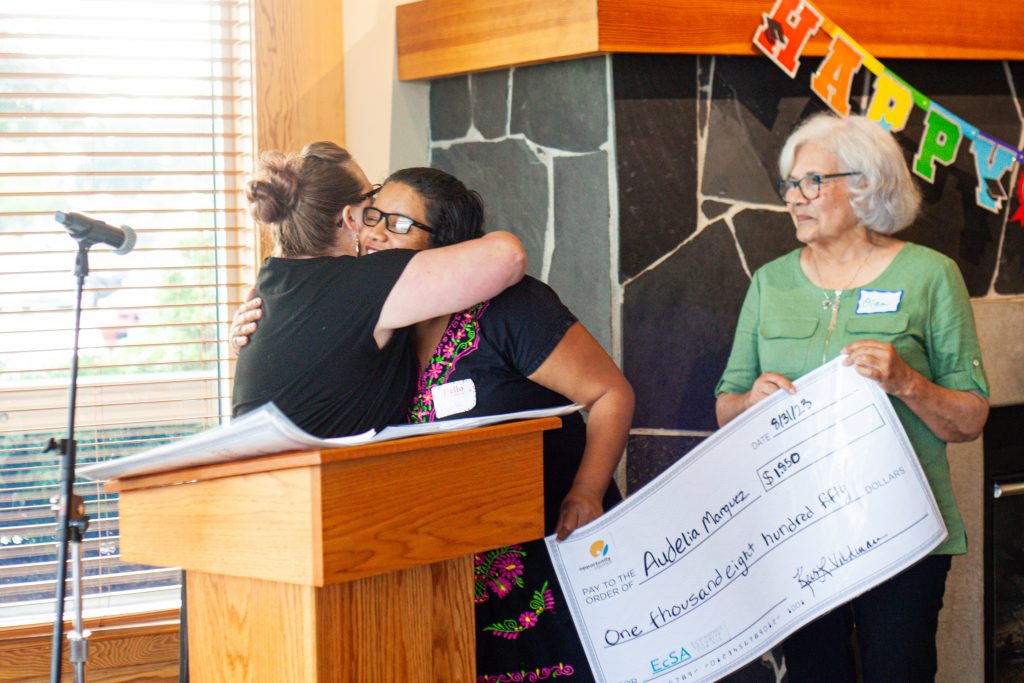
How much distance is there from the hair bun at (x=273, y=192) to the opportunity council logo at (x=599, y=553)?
84 centimetres

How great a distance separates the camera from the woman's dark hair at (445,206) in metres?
2.04

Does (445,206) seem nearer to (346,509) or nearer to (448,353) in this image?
(448,353)

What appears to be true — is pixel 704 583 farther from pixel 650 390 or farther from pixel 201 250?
pixel 201 250

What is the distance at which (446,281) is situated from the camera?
5.87 feet

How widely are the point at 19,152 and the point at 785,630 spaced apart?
2178mm

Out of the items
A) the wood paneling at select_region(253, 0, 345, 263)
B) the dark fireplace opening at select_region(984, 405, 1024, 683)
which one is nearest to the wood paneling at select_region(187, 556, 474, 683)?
the wood paneling at select_region(253, 0, 345, 263)

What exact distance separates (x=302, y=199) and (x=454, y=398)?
0.51m

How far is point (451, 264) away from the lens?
180cm

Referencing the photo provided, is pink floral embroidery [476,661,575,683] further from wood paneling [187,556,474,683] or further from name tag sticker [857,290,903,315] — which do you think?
name tag sticker [857,290,903,315]

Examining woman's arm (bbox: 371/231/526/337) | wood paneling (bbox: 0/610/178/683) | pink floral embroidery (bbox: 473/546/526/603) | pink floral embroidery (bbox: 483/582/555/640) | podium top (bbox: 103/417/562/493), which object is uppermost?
woman's arm (bbox: 371/231/526/337)

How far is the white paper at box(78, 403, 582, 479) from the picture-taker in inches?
49.8

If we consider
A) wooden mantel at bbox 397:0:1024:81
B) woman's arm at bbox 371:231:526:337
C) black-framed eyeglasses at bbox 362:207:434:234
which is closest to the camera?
woman's arm at bbox 371:231:526:337

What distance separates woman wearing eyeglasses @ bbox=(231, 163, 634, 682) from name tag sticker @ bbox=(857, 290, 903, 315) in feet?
1.99

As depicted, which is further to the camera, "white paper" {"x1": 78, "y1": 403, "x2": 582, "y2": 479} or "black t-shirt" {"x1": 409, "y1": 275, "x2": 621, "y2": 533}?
"black t-shirt" {"x1": 409, "y1": 275, "x2": 621, "y2": 533}
